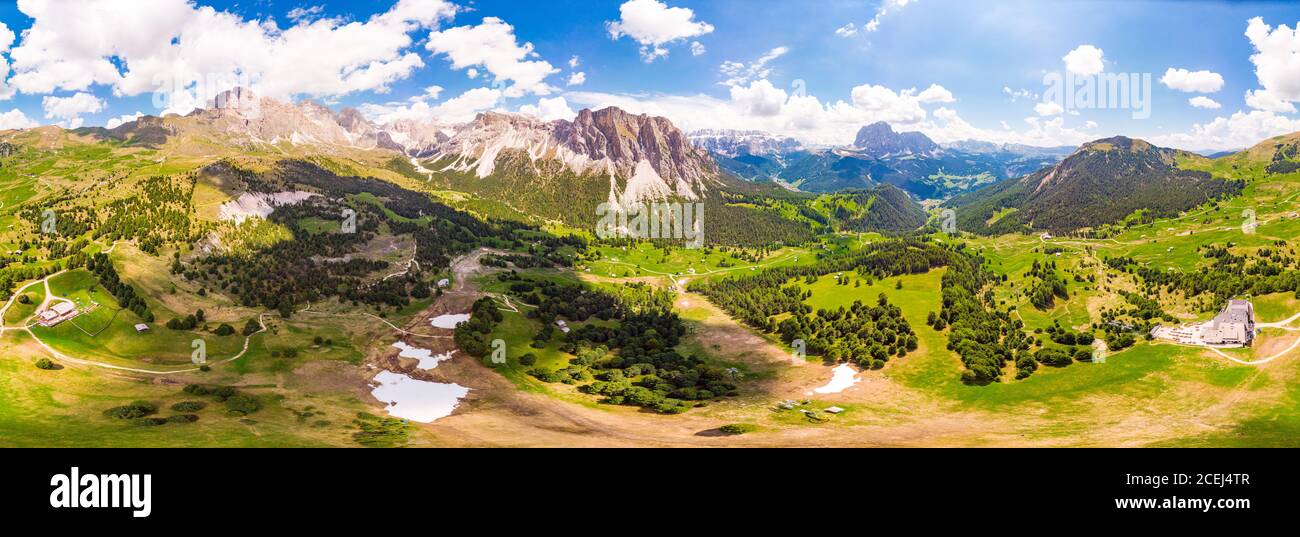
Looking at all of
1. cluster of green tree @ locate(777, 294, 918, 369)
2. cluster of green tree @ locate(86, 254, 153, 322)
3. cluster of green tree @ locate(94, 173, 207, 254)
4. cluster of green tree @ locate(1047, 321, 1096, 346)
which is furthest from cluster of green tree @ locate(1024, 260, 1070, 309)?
cluster of green tree @ locate(94, 173, 207, 254)

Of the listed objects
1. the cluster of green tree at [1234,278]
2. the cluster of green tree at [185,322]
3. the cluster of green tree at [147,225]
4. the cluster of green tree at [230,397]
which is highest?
the cluster of green tree at [147,225]

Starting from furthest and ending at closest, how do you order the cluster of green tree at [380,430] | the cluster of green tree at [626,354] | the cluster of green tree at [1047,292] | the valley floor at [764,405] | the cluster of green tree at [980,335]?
the cluster of green tree at [1047,292] → the cluster of green tree at [980,335] → the cluster of green tree at [626,354] → the valley floor at [764,405] → the cluster of green tree at [380,430]

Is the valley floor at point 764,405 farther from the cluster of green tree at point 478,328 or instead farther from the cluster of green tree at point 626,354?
the cluster of green tree at point 626,354

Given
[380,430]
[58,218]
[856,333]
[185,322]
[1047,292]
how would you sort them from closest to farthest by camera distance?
[380,430] < [185,322] < [856,333] < [58,218] < [1047,292]

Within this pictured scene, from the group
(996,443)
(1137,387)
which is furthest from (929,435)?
(1137,387)

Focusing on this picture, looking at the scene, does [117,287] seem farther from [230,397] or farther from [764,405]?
[764,405]

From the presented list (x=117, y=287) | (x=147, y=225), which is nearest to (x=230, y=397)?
(x=117, y=287)

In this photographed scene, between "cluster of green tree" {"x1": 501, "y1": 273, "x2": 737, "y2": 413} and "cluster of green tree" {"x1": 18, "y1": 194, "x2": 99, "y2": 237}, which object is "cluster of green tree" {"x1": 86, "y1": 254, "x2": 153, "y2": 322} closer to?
"cluster of green tree" {"x1": 18, "y1": 194, "x2": 99, "y2": 237}

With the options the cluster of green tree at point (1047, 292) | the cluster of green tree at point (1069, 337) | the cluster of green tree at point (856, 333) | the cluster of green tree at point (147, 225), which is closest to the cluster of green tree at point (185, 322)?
the cluster of green tree at point (147, 225)

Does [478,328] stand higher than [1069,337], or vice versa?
[478,328]
